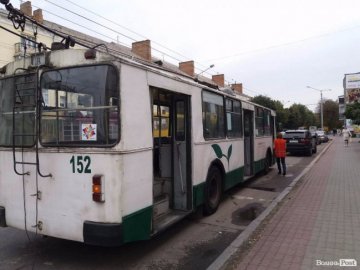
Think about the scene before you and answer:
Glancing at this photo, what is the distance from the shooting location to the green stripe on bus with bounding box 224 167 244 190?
863 cm

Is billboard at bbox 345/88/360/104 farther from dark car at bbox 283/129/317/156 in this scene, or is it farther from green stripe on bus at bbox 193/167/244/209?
green stripe on bus at bbox 193/167/244/209

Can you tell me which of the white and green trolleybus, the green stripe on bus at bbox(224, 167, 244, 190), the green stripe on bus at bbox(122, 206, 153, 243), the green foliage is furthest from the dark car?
the green stripe on bus at bbox(122, 206, 153, 243)

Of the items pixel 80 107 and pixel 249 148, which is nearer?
pixel 80 107

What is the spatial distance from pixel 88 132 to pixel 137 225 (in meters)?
1.39

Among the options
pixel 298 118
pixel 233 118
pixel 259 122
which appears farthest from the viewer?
pixel 298 118

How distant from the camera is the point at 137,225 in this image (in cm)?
478

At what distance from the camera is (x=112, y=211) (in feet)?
14.5

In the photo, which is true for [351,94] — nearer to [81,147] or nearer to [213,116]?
[213,116]

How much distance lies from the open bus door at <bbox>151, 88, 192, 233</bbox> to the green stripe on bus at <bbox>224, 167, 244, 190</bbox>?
2.21m

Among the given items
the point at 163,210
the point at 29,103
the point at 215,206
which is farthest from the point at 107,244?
the point at 215,206

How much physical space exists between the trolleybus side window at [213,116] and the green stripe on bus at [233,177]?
1.09 m

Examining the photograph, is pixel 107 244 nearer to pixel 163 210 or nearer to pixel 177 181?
pixel 163 210

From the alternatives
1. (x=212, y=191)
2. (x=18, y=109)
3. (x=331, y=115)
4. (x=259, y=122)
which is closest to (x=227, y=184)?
(x=212, y=191)

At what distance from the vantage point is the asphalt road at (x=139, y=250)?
16.5 feet
